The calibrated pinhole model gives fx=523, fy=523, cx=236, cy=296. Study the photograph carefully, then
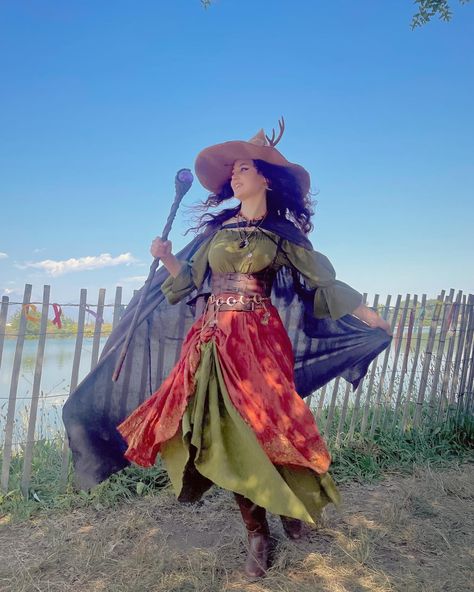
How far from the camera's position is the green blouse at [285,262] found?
2549 mm

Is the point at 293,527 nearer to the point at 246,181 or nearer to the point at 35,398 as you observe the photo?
the point at 246,181

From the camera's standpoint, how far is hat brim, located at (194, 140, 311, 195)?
2.66 m

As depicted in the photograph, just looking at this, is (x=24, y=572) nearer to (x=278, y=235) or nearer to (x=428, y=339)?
(x=278, y=235)

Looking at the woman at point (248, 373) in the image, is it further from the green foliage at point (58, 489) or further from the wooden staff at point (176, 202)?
the green foliage at point (58, 489)

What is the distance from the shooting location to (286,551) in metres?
2.81

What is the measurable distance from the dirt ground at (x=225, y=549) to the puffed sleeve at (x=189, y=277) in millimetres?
1405

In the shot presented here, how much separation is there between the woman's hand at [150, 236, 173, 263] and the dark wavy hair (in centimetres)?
31

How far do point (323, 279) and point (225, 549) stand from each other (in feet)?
5.30

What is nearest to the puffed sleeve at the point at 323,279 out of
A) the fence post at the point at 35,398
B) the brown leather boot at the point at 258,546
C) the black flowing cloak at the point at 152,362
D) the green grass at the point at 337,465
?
the black flowing cloak at the point at 152,362

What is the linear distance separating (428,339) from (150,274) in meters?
3.46

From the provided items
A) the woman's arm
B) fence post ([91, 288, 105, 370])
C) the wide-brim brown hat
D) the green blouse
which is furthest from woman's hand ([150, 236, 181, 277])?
fence post ([91, 288, 105, 370])

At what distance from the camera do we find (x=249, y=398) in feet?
7.54

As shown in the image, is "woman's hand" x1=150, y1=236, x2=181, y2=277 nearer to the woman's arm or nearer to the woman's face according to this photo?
the woman's face

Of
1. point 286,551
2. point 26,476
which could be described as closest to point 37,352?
point 26,476
